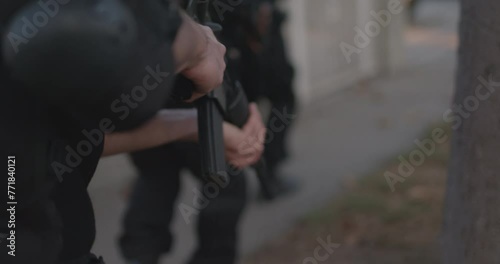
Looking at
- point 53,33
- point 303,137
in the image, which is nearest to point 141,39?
point 53,33

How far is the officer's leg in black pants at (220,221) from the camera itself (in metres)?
3.11

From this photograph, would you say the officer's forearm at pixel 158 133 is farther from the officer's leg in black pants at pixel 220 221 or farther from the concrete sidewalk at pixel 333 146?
the concrete sidewalk at pixel 333 146

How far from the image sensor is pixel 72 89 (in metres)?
1.35

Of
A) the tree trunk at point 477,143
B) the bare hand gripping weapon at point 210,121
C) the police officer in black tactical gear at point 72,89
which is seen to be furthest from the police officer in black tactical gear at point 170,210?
the police officer in black tactical gear at point 72,89

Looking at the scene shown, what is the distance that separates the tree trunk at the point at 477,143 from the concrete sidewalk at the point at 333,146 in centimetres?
195

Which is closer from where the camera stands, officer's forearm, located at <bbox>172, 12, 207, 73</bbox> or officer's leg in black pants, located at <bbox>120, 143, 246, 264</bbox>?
officer's forearm, located at <bbox>172, 12, 207, 73</bbox>

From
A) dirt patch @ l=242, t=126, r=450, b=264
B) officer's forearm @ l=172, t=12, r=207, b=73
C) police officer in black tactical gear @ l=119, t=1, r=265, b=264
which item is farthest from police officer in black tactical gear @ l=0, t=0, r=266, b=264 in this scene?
dirt patch @ l=242, t=126, r=450, b=264

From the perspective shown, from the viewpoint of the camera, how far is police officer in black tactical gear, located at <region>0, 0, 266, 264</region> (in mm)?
1341

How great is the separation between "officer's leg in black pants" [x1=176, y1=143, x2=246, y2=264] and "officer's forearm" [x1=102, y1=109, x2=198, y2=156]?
0.73 m

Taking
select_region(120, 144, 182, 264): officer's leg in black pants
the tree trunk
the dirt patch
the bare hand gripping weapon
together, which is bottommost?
the dirt patch

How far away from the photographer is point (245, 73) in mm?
4789

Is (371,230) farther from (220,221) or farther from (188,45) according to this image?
(188,45)

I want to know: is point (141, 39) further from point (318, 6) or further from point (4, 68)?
point (318, 6)

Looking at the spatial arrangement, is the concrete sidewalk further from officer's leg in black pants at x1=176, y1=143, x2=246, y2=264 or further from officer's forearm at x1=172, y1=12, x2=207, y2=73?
officer's forearm at x1=172, y1=12, x2=207, y2=73
